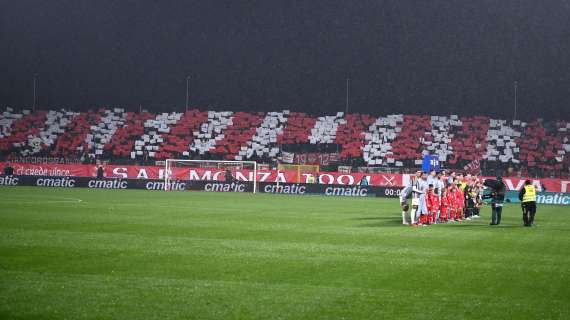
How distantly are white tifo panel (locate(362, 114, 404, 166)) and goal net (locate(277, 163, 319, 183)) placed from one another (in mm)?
6126

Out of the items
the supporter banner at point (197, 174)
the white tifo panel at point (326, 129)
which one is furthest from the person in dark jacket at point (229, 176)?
the white tifo panel at point (326, 129)

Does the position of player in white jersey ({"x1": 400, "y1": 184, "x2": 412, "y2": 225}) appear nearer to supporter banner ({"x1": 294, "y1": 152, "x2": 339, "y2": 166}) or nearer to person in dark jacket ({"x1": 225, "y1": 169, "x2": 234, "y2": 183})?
person in dark jacket ({"x1": 225, "y1": 169, "x2": 234, "y2": 183})

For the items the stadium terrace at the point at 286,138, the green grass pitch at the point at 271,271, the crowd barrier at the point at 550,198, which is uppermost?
the stadium terrace at the point at 286,138

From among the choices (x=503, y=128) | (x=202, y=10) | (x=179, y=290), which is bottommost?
(x=179, y=290)

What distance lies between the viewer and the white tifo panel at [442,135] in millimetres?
68062

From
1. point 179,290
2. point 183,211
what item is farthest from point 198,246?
point 183,211

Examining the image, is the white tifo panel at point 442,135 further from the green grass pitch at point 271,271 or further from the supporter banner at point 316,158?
the green grass pitch at point 271,271

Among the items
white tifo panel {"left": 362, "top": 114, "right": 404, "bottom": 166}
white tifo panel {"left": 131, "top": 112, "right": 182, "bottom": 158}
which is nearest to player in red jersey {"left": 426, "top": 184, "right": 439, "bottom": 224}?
white tifo panel {"left": 362, "top": 114, "right": 404, "bottom": 166}

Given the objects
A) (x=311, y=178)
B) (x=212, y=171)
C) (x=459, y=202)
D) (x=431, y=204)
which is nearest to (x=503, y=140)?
(x=311, y=178)

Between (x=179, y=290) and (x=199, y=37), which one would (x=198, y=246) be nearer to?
(x=179, y=290)

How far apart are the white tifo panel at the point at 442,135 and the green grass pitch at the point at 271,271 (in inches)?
1657

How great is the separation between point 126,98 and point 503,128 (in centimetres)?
3661

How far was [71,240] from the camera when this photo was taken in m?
18.9

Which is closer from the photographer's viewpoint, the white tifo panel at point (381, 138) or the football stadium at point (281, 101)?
the football stadium at point (281, 101)
